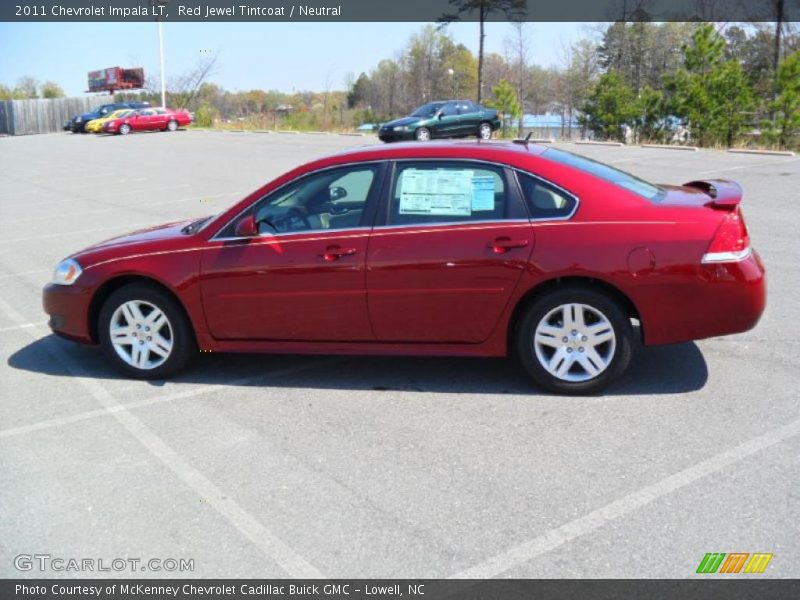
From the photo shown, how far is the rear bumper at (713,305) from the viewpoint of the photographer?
4922mm

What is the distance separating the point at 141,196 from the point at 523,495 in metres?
14.5

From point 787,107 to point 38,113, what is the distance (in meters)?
47.3

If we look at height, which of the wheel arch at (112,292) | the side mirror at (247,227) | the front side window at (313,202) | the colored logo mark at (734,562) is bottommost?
the colored logo mark at (734,562)

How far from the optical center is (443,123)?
27984mm

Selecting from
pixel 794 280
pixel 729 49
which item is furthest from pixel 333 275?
pixel 729 49

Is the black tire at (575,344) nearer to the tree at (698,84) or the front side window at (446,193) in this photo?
the front side window at (446,193)

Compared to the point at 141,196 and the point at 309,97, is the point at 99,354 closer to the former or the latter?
the point at 141,196

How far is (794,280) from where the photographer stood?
25.8 ft

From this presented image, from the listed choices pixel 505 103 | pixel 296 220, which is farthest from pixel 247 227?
pixel 505 103

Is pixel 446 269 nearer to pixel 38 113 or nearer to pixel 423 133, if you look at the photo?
pixel 423 133

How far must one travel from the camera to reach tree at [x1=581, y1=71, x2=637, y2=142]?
28.1 m

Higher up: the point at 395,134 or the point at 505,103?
the point at 505,103

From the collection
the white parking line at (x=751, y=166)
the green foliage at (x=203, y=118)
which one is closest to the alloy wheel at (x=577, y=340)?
the white parking line at (x=751, y=166)

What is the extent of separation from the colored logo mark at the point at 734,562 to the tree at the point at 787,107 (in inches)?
925
